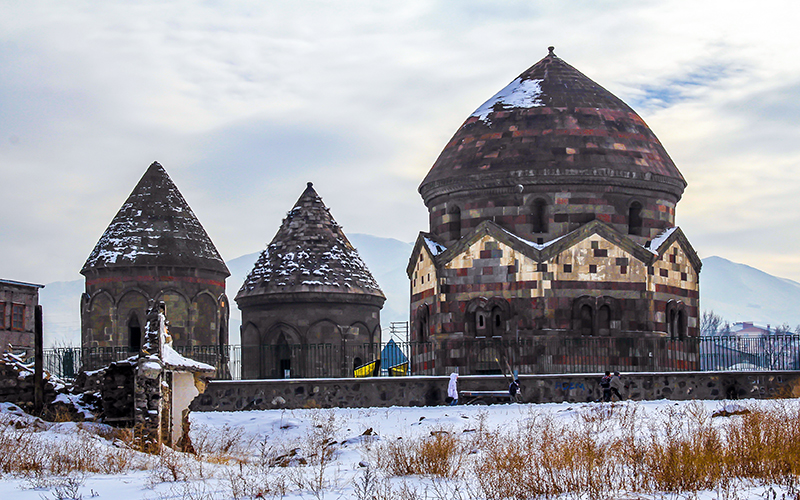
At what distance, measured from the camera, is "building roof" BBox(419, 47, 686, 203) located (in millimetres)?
31203

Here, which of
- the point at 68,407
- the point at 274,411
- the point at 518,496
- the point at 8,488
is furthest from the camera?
the point at 274,411

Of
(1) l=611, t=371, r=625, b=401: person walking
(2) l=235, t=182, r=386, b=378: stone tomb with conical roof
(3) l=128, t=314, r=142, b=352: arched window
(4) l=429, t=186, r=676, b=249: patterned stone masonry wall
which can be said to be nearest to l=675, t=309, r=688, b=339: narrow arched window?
(4) l=429, t=186, r=676, b=249: patterned stone masonry wall

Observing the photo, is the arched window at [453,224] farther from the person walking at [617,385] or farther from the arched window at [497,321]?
the person walking at [617,385]

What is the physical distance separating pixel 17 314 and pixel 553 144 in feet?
64.8

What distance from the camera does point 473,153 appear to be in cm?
3219

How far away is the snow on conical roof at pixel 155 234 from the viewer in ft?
124

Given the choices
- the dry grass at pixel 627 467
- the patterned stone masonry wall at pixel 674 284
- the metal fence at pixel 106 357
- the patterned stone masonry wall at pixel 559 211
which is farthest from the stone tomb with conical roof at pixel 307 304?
the dry grass at pixel 627 467

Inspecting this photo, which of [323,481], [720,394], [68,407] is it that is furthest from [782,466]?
[68,407]

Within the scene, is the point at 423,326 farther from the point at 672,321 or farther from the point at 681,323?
the point at 681,323

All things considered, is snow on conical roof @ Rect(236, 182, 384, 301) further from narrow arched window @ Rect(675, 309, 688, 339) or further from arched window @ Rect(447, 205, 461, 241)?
narrow arched window @ Rect(675, 309, 688, 339)

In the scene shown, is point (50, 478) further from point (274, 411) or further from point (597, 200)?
point (597, 200)

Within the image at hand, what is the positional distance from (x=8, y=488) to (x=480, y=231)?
735 inches

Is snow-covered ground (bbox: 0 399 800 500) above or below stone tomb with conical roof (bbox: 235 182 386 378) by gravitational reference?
below

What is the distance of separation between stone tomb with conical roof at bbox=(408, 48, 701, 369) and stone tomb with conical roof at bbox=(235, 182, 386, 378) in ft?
15.4
